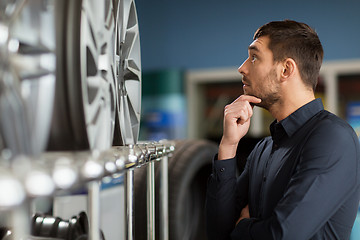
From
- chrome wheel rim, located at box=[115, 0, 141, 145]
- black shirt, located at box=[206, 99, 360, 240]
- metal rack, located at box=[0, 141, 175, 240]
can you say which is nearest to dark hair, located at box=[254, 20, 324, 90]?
black shirt, located at box=[206, 99, 360, 240]

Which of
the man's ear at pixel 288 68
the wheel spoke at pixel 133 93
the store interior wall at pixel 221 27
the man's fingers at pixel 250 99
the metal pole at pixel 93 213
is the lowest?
the metal pole at pixel 93 213

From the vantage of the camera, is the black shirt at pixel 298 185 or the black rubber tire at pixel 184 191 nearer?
the black shirt at pixel 298 185

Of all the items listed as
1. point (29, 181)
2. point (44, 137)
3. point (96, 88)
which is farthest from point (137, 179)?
point (29, 181)

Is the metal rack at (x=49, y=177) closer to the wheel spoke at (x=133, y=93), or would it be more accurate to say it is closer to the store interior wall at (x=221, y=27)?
the wheel spoke at (x=133, y=93)

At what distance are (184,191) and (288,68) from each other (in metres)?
0.65

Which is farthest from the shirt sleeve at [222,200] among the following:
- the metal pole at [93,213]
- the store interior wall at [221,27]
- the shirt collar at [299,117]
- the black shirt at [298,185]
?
the store interior wall at [221,27]

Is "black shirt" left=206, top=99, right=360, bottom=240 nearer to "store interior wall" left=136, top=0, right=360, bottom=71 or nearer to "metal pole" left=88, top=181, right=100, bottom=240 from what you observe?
"metal pole" left=88, top=181, right=100, bottom=240

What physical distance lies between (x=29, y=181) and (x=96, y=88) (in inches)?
13.4

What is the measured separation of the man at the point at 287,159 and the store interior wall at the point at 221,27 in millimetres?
4175

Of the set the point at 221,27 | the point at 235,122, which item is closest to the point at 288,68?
the point at 235,122

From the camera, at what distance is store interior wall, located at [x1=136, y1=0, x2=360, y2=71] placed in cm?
512

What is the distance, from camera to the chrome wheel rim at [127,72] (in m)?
0.95

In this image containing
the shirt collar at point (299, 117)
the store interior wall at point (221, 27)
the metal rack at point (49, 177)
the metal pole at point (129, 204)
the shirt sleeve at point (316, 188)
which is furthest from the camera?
the store interior wall at point (221, 27)

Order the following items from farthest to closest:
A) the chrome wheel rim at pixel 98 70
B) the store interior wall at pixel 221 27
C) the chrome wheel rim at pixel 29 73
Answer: the store interior wall at pixel 221 27, the chrome wheel rim at pixel 98 70, the chrome wheel rim at pixel 29 73
